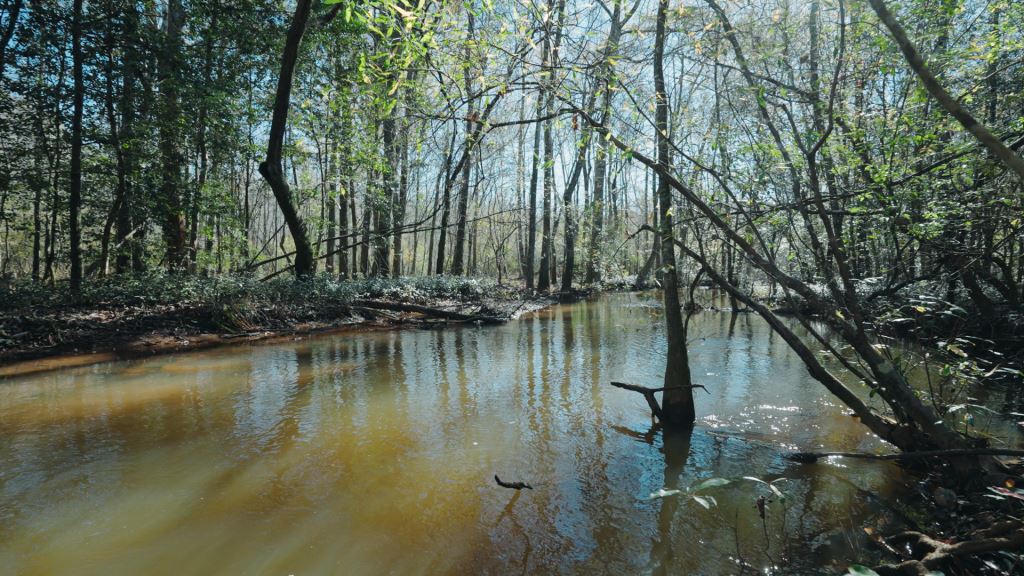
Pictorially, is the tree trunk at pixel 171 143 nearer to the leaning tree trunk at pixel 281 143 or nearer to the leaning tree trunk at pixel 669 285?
the leaning tree trunk at pixel 281 143

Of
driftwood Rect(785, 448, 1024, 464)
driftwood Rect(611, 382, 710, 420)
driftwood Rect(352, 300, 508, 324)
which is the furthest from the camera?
driftwood Rect(352, 300, 508, 324)

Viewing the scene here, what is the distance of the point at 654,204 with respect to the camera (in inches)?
504

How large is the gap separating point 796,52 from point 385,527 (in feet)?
23.3

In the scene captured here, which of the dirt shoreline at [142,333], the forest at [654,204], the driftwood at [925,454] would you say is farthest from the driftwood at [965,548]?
the dirt shoreline at [142,333]

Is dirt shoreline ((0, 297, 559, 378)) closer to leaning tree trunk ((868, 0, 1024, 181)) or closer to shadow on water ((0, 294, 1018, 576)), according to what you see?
shadow on water ((0, 294, 1018, 576))

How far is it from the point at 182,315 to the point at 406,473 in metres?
9.32

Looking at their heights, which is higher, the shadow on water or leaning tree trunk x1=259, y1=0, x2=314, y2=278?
leaning tree trunk x1=259, y1=0, x2=314, y2=278

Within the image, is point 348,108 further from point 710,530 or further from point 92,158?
point 710,530

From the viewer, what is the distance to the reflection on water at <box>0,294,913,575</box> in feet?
9.96

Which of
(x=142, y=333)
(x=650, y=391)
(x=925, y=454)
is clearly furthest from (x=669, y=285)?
(x=142, y=333)

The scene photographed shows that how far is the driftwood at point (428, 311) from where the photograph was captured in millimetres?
13969

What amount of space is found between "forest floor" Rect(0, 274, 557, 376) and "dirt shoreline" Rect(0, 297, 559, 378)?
2 centimetres

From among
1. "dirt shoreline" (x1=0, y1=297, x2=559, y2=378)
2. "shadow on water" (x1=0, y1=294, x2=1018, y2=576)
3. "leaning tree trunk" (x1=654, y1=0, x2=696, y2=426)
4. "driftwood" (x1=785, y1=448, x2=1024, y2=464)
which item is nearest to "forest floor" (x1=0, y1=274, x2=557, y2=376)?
"dirt shoreline" (x1=0, y1=297, x2=559, y2=378)

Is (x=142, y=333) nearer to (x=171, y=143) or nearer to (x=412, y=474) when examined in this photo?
(x=171, y=143)
